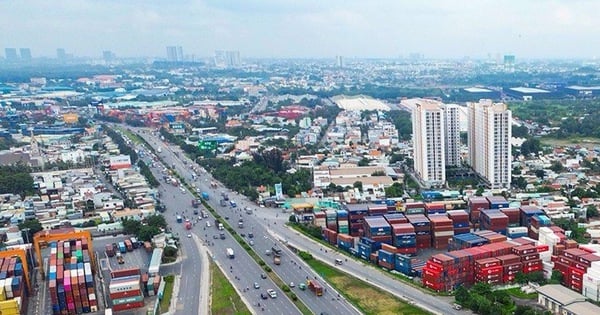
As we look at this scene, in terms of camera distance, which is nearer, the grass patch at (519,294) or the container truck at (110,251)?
the grass patch at (519,294)

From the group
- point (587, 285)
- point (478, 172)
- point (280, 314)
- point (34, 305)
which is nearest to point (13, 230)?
point (34, 305)

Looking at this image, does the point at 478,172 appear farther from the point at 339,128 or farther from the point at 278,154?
the point at 339,128

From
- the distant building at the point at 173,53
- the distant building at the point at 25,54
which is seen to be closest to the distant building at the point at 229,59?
the distant building at the point at 173,53

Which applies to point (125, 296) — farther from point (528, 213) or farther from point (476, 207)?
point (528, 213)

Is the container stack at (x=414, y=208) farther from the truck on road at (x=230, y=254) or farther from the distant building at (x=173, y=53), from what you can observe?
the distant building at (x=173, y=53)

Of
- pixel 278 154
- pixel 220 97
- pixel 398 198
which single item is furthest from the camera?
pixel 220 97
